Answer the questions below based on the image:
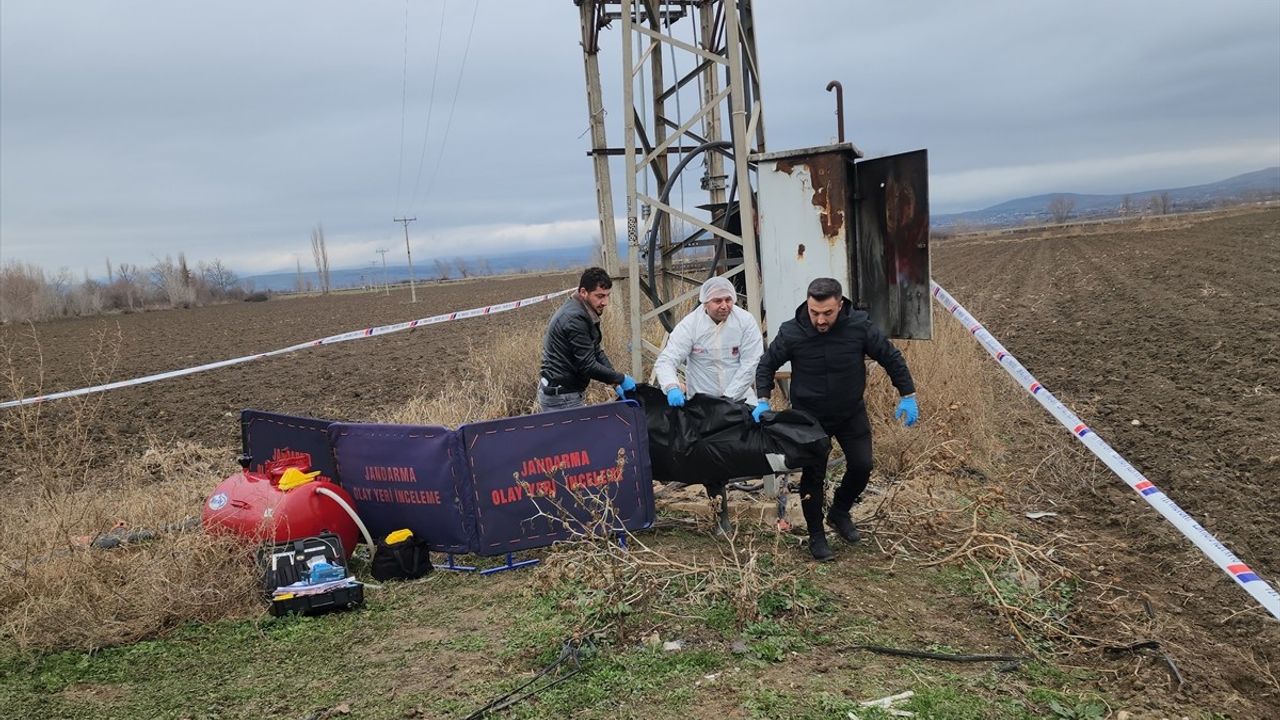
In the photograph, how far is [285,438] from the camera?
641cm

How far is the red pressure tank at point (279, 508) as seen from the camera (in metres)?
5.39

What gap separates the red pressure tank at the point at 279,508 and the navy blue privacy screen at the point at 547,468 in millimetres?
982

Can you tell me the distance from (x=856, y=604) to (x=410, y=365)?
598 inches

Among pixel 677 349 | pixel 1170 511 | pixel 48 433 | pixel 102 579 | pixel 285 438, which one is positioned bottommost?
pixel 48 433

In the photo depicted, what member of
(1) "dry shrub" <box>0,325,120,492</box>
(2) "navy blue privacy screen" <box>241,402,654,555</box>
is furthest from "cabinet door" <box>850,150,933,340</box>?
(1) "dry shrub" <box>0,325,120,492</box>

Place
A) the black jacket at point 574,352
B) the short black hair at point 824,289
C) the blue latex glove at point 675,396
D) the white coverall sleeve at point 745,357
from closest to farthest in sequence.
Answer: the short black hair at point 824,289, the blue latex glove at point 675,396, the white coverall sleeve at point 745,357, the black jacket at point 574,352

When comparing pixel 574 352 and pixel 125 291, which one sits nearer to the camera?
pixel 574 352

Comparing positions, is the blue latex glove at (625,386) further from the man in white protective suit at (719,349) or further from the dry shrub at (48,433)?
the dry shrub at (48,433)

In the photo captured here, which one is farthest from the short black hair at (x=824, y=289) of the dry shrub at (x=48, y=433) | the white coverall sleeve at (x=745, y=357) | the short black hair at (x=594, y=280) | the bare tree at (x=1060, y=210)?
the bare tree at (x=1060, y=210)

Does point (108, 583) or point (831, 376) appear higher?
point (831, 376)

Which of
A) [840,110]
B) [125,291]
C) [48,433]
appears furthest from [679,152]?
[125,291]

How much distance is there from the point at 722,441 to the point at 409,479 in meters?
2.08

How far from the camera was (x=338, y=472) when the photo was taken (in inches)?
239

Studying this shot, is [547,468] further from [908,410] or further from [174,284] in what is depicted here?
[174,284]
